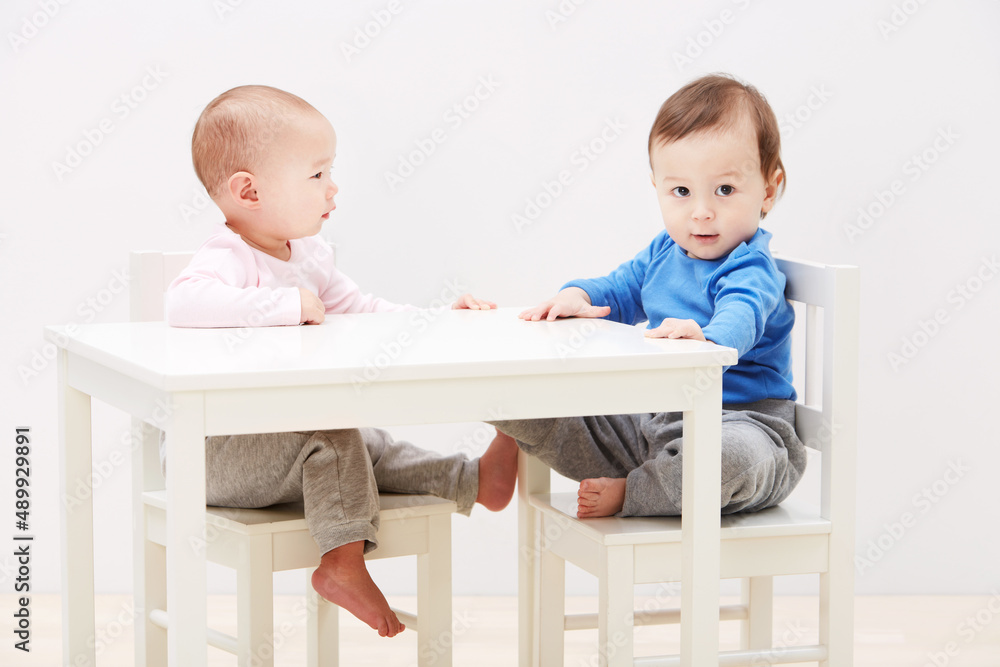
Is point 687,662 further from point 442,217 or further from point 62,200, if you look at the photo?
point 62,200

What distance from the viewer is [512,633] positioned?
7.07 ft

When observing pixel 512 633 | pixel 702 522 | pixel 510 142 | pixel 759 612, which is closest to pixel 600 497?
pixel 702 522

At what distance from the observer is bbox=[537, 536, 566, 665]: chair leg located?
164 cm

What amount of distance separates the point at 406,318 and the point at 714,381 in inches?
17.2

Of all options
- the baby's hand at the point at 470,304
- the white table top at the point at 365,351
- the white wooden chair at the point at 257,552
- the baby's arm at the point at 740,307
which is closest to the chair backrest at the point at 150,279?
the white wooden chair at the point at 257,552

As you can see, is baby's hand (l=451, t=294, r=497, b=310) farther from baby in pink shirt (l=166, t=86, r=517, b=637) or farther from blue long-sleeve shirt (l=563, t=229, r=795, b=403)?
blue long-sleeve shirt (l=563, t=229, r=795, b=403)

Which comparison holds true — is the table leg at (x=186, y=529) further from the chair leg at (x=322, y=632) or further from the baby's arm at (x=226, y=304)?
the chair leg at (x=322, y=632)

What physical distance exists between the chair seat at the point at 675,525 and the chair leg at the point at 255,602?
375 millimetres

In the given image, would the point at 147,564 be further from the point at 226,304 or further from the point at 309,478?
the point at 226,304

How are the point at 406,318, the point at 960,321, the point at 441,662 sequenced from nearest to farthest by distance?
the point at 406,318, the point at 441,662, the point at 960,321

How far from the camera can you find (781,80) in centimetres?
221

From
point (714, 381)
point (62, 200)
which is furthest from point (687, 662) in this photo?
point (62, 200)

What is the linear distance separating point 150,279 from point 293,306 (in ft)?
1.16

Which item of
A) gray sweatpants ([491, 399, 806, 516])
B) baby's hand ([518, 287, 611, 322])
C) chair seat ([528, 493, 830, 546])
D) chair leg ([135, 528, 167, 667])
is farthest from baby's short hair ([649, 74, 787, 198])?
chair leg ([135, 528, 167, 667])
